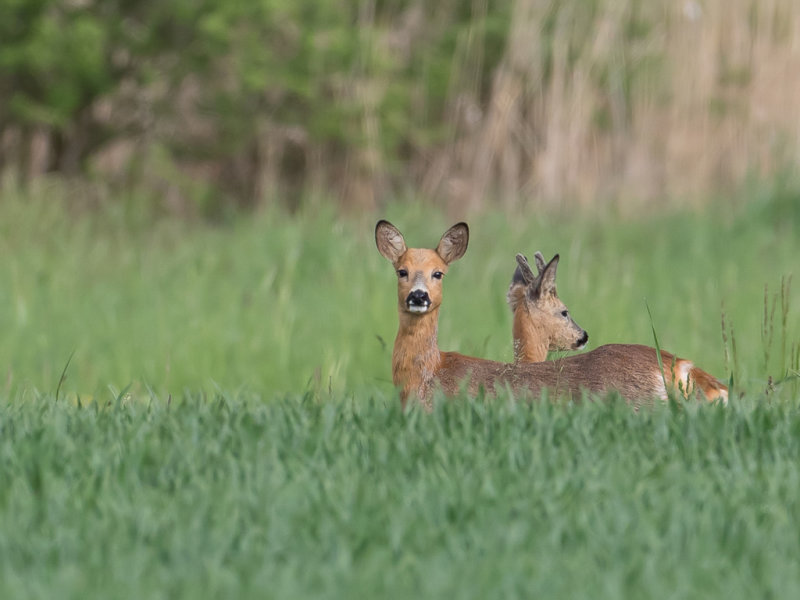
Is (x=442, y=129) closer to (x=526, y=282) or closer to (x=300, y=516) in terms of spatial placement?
(x=526, y=282)

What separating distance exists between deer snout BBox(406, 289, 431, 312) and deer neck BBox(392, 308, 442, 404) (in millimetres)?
234

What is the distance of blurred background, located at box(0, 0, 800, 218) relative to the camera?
1237 cm

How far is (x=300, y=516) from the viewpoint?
3.55m

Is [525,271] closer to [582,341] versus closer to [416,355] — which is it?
[582,341]

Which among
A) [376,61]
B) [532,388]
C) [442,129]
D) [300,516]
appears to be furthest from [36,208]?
[300,516]

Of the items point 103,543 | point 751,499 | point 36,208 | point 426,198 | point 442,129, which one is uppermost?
point 442,129

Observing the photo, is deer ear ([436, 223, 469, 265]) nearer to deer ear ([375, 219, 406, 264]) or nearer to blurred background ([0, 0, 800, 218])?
deer ear ([375, 219, 406, 264])

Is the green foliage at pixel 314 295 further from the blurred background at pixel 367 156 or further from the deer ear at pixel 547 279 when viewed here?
the deer ear at pixel 547 279

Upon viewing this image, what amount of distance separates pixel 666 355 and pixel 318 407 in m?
1.20

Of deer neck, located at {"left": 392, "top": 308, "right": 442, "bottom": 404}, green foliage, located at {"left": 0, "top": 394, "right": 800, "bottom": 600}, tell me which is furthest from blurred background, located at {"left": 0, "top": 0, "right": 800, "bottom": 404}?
green foliage, located at {"left": 0, "top": 394, "right": 800, "bottom": 600}

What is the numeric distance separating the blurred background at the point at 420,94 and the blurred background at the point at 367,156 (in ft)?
0.10

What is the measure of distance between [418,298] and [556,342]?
0.80 meters

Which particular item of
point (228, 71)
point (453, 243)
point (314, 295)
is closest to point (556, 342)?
point (453, 243)

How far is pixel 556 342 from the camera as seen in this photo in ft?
16.3
